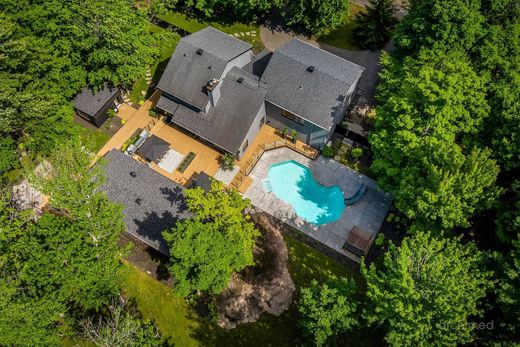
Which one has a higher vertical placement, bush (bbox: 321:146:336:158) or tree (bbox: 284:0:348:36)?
tree (bbox: 284:0:348:36)

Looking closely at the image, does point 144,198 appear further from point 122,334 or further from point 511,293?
point 511,293

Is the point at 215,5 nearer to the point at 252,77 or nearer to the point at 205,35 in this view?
the point at 205,35

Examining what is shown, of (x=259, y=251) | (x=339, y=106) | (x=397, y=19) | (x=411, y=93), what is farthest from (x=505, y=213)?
(x=397, y=19)

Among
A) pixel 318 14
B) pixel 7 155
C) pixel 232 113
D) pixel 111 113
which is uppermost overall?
pixel 318 14

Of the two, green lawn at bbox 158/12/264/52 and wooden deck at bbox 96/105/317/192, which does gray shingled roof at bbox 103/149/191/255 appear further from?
green lawn at bbox 158/12/264/52

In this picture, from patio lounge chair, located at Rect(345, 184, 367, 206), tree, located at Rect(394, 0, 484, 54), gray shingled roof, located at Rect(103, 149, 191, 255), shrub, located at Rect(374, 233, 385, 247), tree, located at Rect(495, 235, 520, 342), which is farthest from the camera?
patio lounge chair, located at Rect(345, 184, 367, 206)

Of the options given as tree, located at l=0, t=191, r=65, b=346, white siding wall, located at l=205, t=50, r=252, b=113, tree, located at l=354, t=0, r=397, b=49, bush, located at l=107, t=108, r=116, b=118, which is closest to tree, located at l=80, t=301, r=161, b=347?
tree, located at l=0, t=191, r=65, b=346

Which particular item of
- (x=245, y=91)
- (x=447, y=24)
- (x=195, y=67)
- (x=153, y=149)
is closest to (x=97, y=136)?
(x=153, y=149)
